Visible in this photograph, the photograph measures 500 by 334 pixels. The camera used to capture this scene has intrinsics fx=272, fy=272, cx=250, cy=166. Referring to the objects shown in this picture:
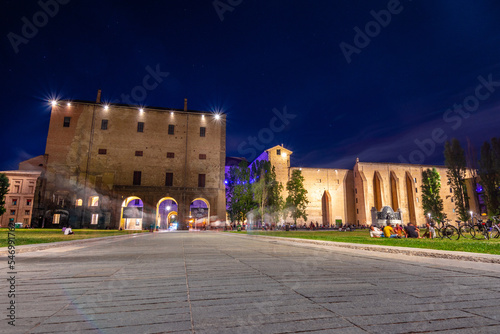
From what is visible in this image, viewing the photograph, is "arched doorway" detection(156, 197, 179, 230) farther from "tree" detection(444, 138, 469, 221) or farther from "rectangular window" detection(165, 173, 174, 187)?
"tree" detection(444, 138, 469, 221)

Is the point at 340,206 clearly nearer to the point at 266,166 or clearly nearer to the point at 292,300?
the point at 266,166

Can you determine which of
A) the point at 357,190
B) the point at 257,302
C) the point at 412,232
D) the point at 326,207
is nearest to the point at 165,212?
the point at 326,207

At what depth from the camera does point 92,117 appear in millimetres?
40531

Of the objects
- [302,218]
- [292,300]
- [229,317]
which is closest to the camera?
[229,317]

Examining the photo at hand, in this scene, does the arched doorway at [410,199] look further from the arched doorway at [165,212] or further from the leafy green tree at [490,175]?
the arched doorway at [165,212]

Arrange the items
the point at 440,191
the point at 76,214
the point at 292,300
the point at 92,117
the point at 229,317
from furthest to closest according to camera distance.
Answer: the point at 440,191 → the point at 92,117 → the point at 76,214 → the point at 292,300 → the point at 229,317

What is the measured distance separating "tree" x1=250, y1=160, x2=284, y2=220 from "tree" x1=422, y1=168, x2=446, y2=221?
27593 millimetres

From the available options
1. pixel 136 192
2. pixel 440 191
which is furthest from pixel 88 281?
pixel 440 191

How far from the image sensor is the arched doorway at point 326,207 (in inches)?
2063

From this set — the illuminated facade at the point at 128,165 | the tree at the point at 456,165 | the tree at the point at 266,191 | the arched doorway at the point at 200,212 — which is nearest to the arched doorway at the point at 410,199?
the tree at the point at 456,165

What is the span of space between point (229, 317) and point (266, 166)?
44.5 metres

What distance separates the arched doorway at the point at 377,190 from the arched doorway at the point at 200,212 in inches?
1291

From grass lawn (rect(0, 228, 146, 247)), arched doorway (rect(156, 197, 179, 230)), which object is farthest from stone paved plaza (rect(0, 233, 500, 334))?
arched doorway (rect(156, 197, 179, 230))

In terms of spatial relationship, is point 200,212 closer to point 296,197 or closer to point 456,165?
point 296,197
